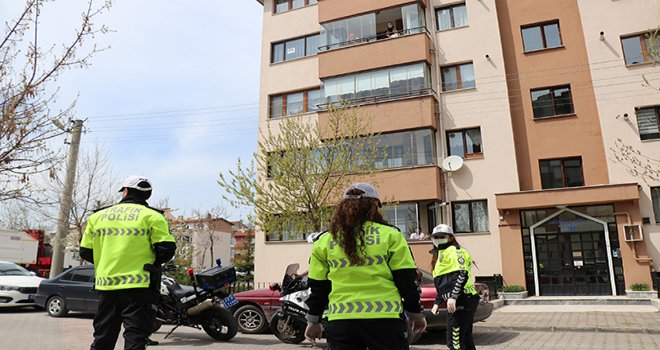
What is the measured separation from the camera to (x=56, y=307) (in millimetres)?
13297

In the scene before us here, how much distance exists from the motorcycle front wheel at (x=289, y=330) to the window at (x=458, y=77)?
14.8m

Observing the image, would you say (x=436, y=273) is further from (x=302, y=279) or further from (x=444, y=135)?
(x=444, y=135)

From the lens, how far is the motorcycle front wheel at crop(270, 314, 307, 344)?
28.0 ft

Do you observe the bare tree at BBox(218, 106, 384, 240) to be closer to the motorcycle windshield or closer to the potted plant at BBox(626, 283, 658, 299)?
the motorcycle windshield

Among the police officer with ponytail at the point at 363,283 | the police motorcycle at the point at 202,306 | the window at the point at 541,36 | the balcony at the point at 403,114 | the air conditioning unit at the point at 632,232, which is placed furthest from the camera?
the window at the point at 541,36

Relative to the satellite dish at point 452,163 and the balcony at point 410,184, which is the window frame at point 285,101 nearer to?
the balcony at point 410,184

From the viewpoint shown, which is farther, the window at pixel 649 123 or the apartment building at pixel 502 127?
the window at pixel 649 123

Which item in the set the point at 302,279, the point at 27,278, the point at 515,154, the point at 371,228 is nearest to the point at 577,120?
the point at 515,154

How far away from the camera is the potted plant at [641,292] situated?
49.3ft

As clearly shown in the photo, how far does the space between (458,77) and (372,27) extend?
4.68 metres

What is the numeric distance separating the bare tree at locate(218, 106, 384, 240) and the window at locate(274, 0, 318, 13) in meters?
8.77

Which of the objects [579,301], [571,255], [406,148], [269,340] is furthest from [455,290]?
[406,148]

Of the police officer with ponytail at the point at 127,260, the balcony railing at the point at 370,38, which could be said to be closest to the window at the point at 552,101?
the balcony railing at the point at 370,38

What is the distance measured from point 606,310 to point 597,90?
28.8ft
